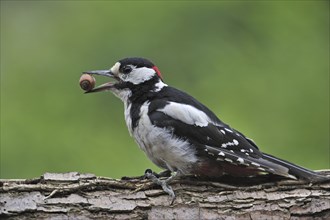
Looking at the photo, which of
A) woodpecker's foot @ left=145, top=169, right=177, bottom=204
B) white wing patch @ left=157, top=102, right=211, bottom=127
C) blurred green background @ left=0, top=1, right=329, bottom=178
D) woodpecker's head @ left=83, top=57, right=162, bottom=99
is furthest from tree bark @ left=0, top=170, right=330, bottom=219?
blurred green background @ left=0, top=1, right=329, bottom=178

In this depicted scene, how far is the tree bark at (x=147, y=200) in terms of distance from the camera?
471cm

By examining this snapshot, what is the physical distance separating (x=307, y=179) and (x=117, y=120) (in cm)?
215

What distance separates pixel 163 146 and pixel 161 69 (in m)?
1.86

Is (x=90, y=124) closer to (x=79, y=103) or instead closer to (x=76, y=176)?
(x=79, y=103)

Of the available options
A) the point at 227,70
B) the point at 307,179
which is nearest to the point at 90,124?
the point at 227,70

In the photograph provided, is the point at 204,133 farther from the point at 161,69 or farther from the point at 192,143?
the point at 161,69

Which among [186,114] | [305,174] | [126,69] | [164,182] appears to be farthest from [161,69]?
[305,174]

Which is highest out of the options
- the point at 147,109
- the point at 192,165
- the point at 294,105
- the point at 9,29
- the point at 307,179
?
the point at 9,29

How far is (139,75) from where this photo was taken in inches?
225

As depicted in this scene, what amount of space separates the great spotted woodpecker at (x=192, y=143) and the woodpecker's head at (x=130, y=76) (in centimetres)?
19

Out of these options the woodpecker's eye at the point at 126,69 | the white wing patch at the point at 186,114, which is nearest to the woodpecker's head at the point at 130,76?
the woodpecker's eye at the point at 126,69

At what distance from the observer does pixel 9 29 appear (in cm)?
780

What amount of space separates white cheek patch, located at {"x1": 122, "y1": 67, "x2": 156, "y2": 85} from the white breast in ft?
1.04

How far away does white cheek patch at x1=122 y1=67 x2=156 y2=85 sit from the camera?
224 inches
